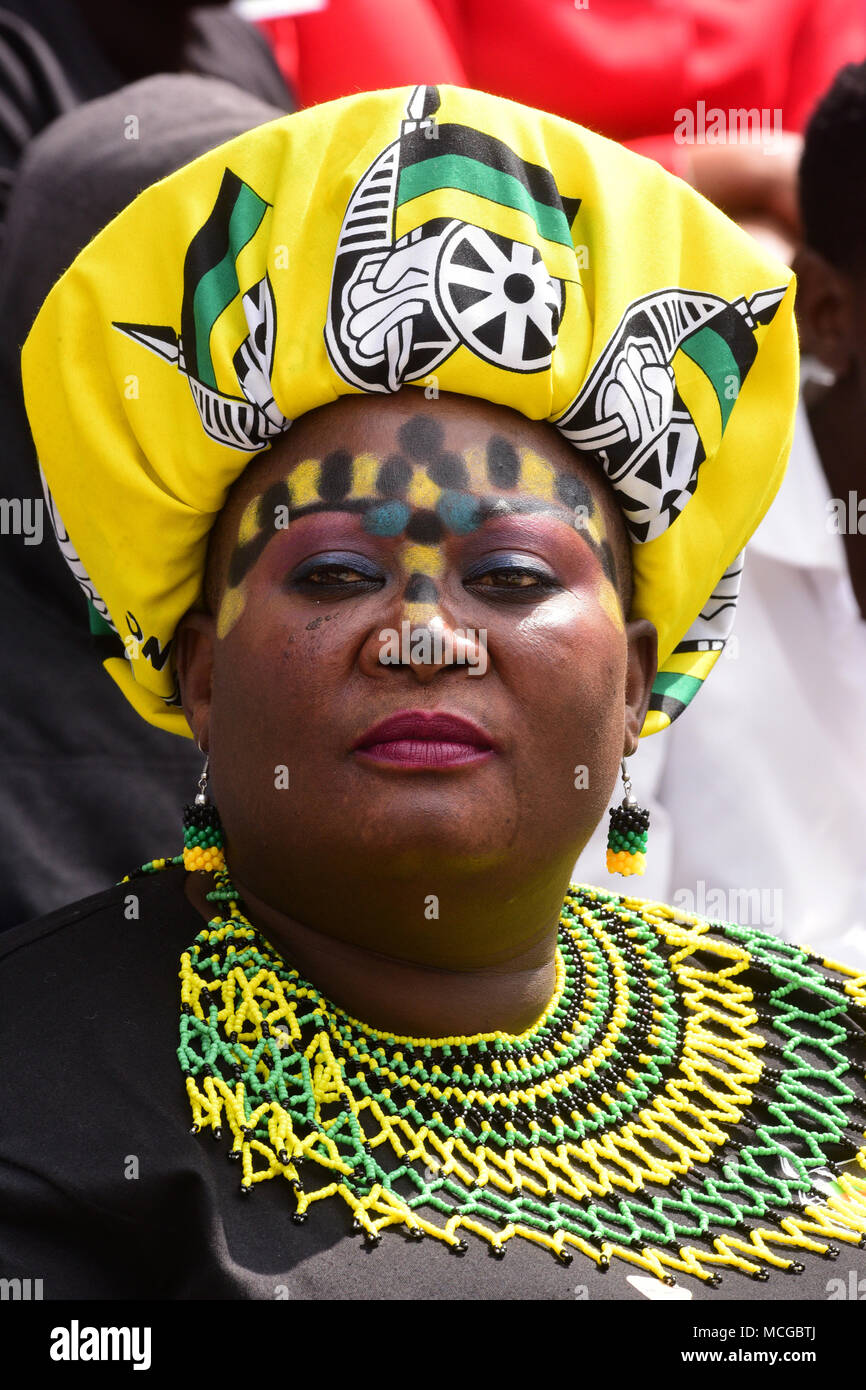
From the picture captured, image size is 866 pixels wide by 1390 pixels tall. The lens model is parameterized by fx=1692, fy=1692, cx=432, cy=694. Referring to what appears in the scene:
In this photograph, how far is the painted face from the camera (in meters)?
2.26

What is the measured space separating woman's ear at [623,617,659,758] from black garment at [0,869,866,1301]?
0.82 m

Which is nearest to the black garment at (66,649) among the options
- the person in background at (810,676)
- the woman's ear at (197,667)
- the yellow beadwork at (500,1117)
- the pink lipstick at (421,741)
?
the woman's ear at (197,667)

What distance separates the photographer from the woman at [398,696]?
2113mm

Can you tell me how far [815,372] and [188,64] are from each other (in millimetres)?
1922

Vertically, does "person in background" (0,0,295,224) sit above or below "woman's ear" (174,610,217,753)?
above

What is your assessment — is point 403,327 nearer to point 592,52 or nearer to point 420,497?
point 420,497

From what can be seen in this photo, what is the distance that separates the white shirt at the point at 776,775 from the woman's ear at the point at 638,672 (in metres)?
1.53

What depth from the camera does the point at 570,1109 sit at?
7.87 feet

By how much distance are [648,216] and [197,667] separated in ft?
3.11

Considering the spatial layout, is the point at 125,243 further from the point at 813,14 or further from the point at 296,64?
the point at 813,14
